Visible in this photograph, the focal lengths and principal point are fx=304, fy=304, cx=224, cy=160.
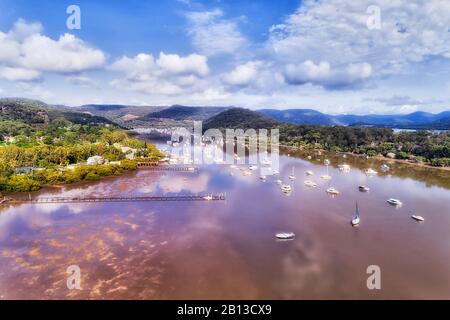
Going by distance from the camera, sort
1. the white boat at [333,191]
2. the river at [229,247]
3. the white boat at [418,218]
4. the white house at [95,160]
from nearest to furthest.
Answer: the river at [229,247], the white boat at [418,218], the white boat at [333,191], the white house at [95,160]

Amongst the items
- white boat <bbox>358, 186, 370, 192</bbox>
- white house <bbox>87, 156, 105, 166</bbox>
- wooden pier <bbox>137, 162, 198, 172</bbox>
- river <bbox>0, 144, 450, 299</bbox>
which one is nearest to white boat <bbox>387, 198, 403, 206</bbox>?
river <bbox>0, 144, 450, 299</bbox>

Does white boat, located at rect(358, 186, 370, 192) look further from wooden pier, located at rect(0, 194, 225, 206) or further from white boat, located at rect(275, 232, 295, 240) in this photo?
white boat, located at rect(275, 232, 295, 240)

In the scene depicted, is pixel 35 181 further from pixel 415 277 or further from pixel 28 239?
pixel 415 277

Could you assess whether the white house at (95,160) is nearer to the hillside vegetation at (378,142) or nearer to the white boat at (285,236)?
the white boat at (285,236)

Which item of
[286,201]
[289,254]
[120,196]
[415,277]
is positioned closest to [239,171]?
[286,201]

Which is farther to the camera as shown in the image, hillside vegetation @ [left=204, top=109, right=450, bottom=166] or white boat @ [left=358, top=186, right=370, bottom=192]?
hillside vegetation @ [left=204, top=109, right=450, bottom=166]

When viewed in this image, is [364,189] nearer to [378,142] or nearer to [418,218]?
[418,218]

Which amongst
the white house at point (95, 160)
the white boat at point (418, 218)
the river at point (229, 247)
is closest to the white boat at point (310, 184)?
the river at point (229, 247)

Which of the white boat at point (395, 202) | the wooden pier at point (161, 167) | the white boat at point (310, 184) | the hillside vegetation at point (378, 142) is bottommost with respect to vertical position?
the white boat at point (395, 202)
